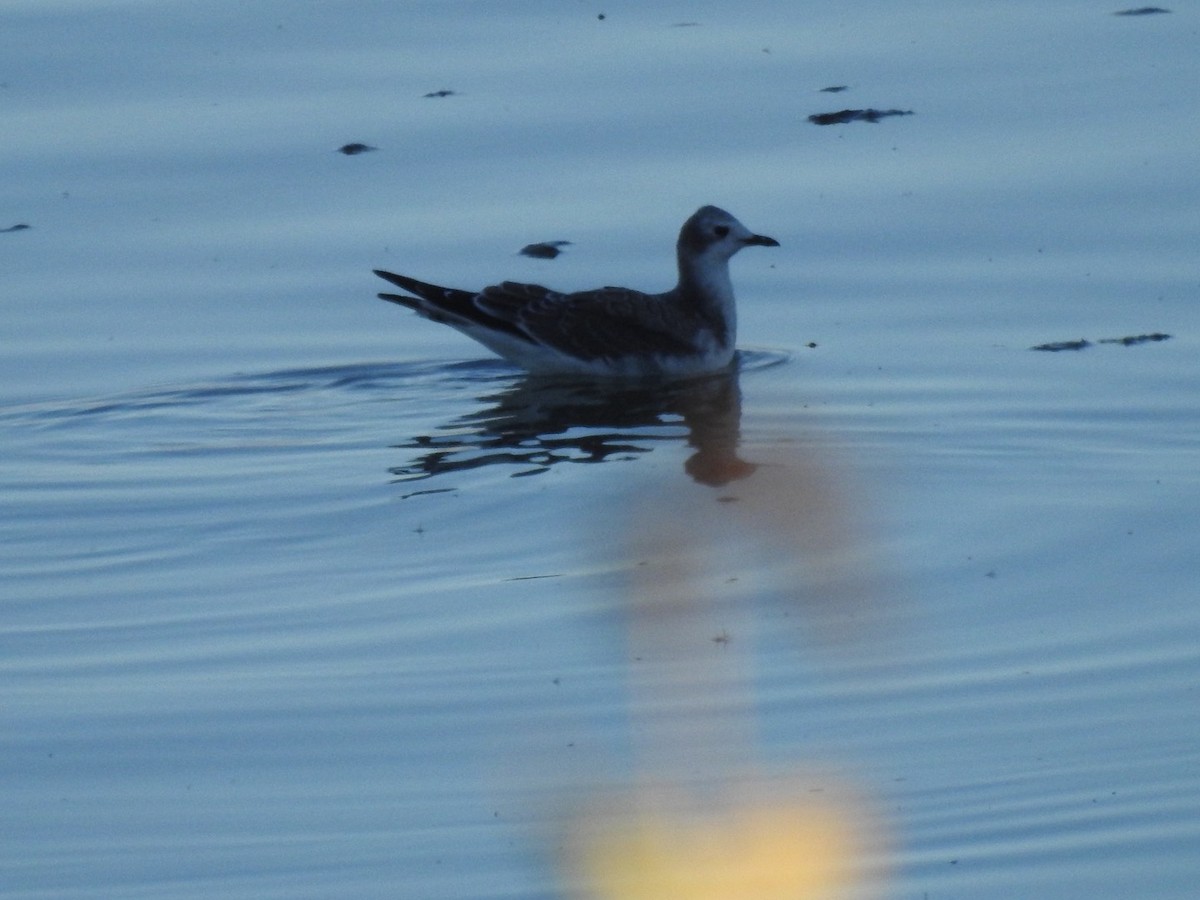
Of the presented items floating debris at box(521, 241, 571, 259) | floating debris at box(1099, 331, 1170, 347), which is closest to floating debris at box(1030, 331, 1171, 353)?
floating debris at box(1099, 331, 1170, 347)

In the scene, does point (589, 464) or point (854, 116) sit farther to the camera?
point (854, 116)

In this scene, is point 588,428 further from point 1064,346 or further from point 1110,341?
point 1110,341

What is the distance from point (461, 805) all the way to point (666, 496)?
9.55 ft

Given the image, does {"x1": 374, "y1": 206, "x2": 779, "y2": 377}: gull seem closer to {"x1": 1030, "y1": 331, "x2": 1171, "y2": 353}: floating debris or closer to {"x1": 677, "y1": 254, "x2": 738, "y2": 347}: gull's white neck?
{"x1": 677, "y1": 254, "x2": 738, "y2": 347}: gull's white neck

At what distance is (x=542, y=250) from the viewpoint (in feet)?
37.2

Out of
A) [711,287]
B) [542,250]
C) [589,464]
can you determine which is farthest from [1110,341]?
[542,250]

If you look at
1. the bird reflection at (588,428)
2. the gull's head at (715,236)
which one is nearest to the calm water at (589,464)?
the bird reflection at (588,428)

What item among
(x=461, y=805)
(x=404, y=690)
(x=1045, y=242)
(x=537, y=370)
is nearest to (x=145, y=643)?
(x=404, y=690)

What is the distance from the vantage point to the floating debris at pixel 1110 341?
9914mm

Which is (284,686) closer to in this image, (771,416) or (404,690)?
(404,690)

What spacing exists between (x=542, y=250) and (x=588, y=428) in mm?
1737

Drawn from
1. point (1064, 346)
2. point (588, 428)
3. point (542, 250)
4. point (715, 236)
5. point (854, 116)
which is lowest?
point (588, 428)

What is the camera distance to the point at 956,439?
9.01 meters

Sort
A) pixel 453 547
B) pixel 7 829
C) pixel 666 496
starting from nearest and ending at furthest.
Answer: pixel 7 829, pixel 453 547, pixel 666 496
